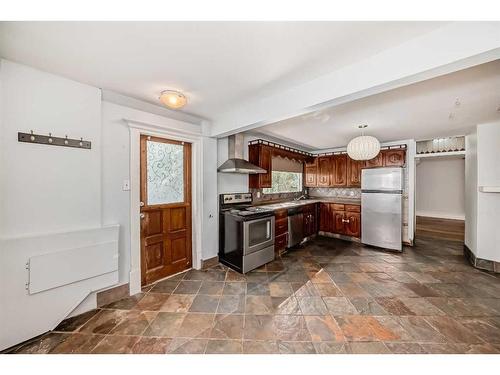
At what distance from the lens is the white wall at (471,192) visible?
121 inches

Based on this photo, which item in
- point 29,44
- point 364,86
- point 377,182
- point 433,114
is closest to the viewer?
point 29,44

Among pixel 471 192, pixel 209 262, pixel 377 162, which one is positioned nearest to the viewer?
pixel 209 262

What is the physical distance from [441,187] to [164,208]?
8.57 metres

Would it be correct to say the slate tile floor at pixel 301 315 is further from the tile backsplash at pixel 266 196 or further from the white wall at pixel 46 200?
the tile backsplash at pixel 266 196

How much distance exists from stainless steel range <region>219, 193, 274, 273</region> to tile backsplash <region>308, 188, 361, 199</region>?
2.83m

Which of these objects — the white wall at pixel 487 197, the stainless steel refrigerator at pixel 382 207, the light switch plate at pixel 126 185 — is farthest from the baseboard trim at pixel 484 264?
the light switch plate at pixel 126 185

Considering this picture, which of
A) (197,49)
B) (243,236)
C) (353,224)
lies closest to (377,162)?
(353,224)

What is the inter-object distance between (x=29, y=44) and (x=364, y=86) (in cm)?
253

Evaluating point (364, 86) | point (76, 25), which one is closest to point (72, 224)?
point (76, 25)

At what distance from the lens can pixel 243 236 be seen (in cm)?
274

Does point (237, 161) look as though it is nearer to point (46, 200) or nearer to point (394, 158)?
point (46, 200)

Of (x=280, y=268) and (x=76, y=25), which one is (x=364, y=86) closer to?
(x=76, y=25)
